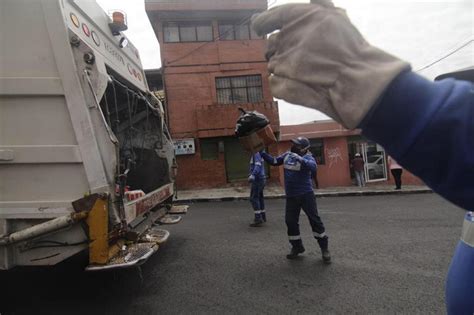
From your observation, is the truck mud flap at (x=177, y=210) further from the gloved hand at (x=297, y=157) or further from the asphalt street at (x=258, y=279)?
the gloved hand at (x=297, y=157)

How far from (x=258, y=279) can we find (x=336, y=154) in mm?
13123

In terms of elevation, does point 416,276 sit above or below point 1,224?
below

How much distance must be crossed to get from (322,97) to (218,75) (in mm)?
15772

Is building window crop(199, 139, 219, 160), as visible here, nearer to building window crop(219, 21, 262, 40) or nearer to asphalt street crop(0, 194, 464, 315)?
building window crop(219, 21, 262, 40)

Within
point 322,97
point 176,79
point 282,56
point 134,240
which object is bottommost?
point 134,240

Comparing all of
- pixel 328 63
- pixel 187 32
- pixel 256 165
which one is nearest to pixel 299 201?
pixel 256 165

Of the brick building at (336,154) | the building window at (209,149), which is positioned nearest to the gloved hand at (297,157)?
the building window at (209,149)

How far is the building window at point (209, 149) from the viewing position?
1576cm

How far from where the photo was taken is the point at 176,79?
15.8 metres

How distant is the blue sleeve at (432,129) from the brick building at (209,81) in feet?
48.4

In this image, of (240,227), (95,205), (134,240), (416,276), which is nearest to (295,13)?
(95,205)

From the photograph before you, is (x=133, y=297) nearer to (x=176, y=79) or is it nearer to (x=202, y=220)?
(x=202, y=220)

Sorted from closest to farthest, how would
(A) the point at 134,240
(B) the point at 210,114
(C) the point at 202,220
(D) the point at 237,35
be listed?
(A) the point at 134,240 < (C) the point at 202,220 < (B) the point at 210,114 < (D) the point at 237,35

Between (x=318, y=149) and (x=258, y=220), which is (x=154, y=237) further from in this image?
(x=318, y=149)
